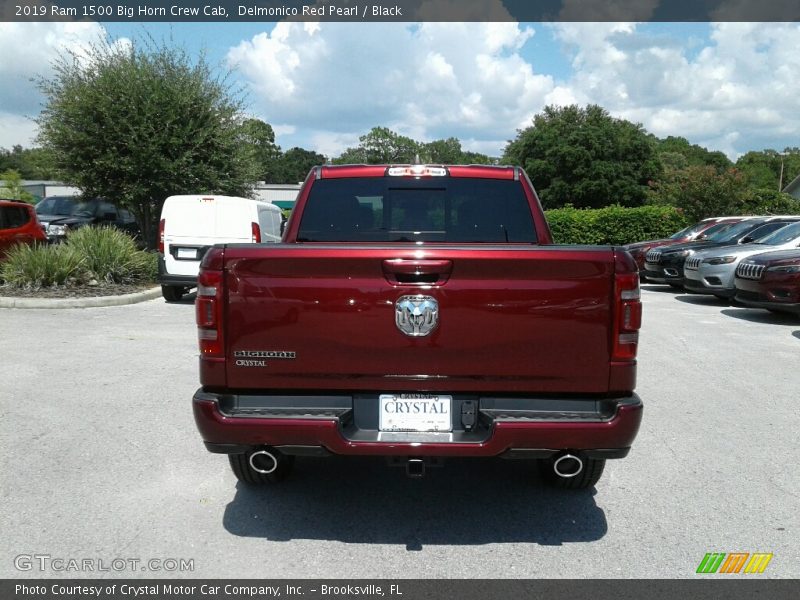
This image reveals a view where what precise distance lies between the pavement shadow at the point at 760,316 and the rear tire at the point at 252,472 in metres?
10.1

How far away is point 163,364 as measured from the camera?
7.80m

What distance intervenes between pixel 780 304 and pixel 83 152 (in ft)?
53.3

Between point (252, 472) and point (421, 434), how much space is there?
1.34 metres

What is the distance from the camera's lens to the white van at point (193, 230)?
507 inches

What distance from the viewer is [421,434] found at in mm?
3377

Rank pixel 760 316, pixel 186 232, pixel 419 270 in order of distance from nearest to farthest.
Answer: pixel 419 270, pixel 760 316, pixel 186 232

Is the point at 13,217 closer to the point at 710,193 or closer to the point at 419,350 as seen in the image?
the point at 419,350

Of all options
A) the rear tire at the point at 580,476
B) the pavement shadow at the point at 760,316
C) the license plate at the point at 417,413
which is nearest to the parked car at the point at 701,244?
the pavement shadow at the point at 760,316

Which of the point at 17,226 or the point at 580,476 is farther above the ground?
the point at 17,226

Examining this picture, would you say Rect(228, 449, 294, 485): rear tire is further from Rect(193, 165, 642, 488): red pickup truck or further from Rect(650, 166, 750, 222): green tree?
Rect(650, 166, 750, 222): green tree

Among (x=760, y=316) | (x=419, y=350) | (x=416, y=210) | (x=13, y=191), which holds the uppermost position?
(x=13, y=191)

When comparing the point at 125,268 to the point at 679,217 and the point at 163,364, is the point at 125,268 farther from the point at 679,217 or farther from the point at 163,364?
the point at 679,217

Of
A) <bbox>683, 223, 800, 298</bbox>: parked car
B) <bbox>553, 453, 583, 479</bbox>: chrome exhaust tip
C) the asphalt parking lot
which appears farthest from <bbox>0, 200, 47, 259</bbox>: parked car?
<bbox>553, 453, 583, 479</bbox>: chrome exhaust tip

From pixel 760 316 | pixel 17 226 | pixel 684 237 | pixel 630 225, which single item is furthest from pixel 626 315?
pixel 630 225
